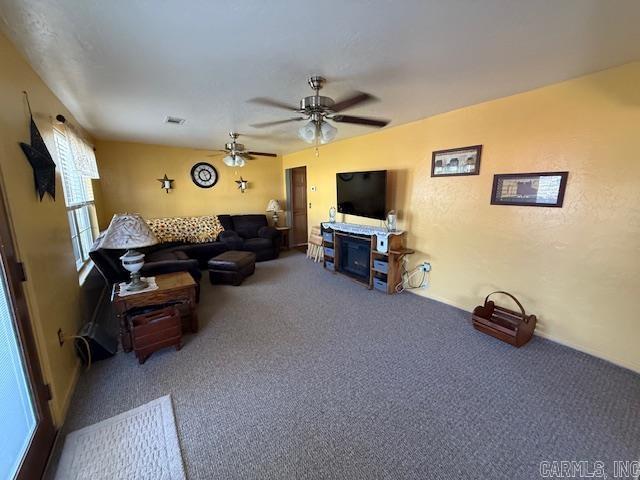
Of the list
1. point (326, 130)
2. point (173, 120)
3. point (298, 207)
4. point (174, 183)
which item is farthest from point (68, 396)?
point (298, 207)

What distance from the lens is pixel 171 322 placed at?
2223 millimetres

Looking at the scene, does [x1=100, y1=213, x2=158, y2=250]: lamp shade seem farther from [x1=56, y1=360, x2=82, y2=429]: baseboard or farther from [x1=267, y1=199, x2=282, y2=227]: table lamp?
[x1=267, y1=199, x2=282, y2=227]: table lamp

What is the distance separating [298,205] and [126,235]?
455 cm

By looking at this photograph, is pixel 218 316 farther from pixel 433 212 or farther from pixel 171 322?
pixel 433 212

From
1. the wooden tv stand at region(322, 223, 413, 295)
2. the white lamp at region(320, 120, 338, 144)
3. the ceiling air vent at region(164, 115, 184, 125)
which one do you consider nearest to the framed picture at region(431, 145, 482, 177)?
the wooden tv stand at region(322, 223, 413, 295)

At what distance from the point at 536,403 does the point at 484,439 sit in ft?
1.86

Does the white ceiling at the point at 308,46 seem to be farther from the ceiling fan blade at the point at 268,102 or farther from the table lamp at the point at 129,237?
the table lamp at the point at 129,237

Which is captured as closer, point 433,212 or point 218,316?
point 218,316

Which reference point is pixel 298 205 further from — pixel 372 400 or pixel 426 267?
pixel 372 400

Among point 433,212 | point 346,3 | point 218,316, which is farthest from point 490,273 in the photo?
point 218,316

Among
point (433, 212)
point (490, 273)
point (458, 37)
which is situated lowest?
point (490, 273)

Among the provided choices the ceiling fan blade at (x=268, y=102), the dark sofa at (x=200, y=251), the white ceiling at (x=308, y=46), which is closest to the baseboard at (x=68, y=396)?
the dark sofa at (x=200, y=251)

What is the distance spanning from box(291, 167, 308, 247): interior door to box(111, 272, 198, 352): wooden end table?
3.87 meters

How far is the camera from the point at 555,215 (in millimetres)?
2303
